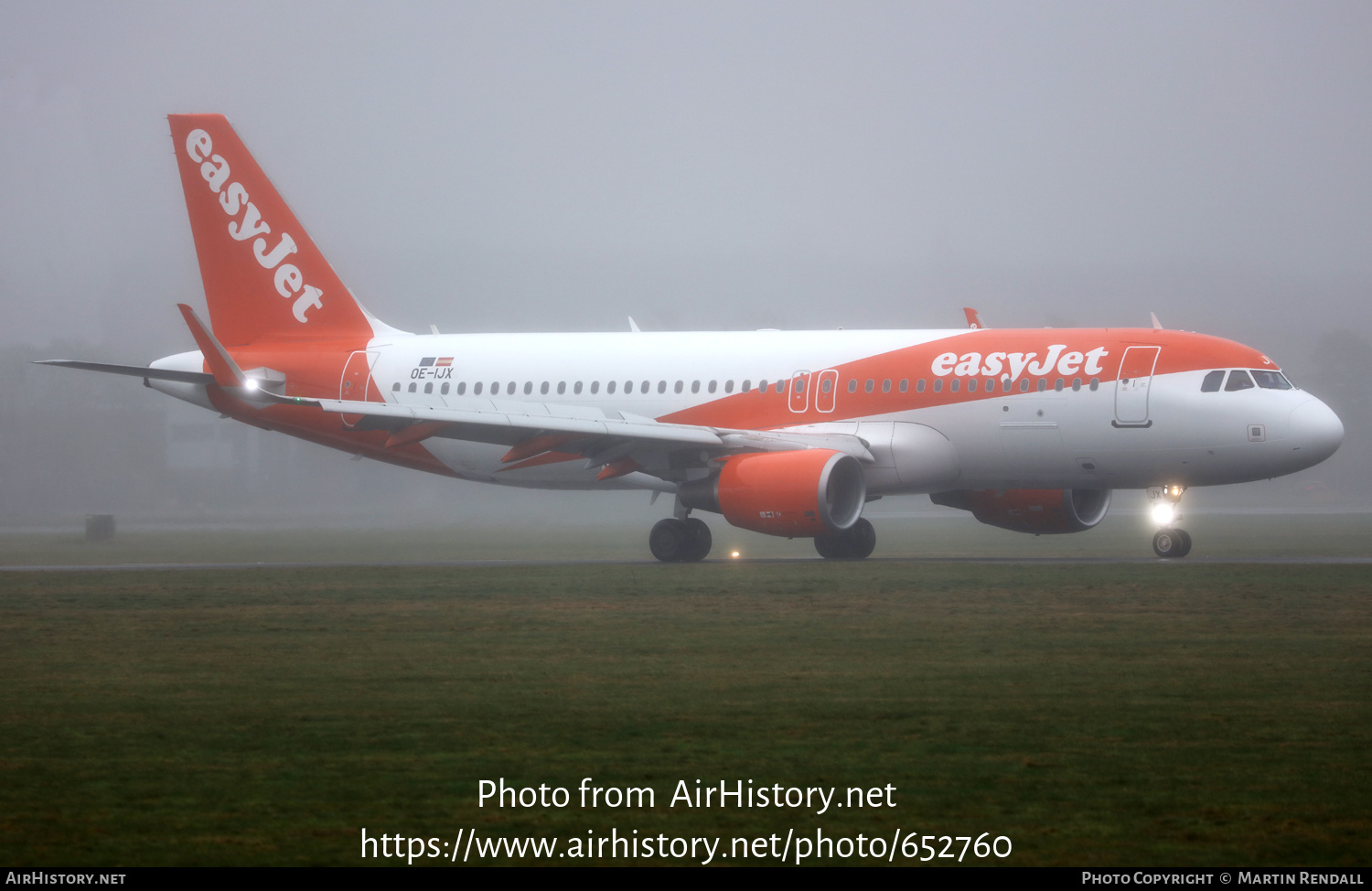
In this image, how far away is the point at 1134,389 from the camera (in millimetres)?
25391

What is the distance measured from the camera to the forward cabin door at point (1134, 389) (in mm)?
25281

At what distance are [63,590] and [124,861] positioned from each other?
52.3ft

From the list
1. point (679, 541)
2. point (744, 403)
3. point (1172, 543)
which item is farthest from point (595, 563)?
point (1172, 543)

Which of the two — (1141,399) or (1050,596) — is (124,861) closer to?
(1050,596)

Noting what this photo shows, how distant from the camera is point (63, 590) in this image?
2198 cm

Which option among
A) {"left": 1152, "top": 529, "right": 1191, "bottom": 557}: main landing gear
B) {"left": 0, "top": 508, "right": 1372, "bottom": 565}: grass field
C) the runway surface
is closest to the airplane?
{"left": 1152, "top": 529, "right": 1191, "bottom": 557}: main landing gear

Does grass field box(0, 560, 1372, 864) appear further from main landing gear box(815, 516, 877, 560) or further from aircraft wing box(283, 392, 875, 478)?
main landing gear box(815, 516, 877, 560)

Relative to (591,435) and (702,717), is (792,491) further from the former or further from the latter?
(702,717)

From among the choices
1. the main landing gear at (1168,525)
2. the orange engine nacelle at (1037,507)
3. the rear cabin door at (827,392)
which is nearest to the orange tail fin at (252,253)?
the rear cabin door at (827,392)

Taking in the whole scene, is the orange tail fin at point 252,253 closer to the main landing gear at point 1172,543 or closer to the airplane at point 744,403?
the airplane at point 744,403

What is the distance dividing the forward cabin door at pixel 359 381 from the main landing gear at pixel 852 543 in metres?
9.42

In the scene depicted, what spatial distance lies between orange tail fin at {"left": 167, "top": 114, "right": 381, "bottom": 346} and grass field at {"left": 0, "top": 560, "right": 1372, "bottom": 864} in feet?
45.5

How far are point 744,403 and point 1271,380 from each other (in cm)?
857
